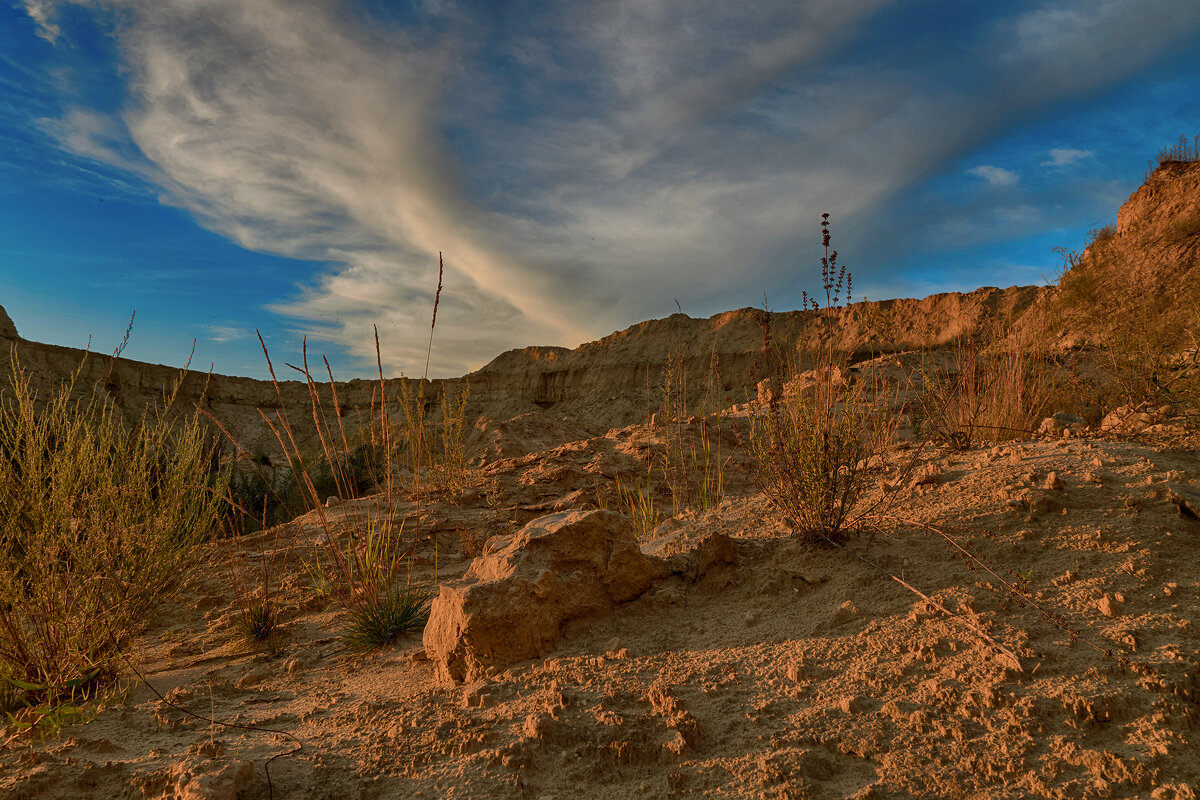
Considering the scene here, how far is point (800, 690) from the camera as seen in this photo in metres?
2.02

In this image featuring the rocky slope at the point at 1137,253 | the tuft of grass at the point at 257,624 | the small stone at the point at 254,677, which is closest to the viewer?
the small stone at the point at 254,677

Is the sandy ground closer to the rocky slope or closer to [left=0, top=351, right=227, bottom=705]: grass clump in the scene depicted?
[left=0, top=351, right=227, bottom=705]: grass clump

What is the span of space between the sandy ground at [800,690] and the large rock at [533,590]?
90 mm

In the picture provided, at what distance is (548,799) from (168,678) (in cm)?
242

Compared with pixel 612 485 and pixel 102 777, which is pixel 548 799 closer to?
pixel 102 777

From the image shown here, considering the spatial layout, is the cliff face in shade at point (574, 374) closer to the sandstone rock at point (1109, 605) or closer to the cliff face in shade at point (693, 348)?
the cliff face in shade at point (693, 348)

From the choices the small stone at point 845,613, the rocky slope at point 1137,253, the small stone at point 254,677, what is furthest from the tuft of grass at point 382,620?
the rocky slope at point 1137,253

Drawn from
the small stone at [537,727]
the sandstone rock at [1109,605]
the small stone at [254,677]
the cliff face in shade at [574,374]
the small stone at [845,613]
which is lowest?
the small stone at [254,677]

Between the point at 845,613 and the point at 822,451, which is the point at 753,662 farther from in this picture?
the point at 822,451

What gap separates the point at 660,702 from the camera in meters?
2.01

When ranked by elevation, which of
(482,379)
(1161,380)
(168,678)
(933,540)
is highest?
(482,379)

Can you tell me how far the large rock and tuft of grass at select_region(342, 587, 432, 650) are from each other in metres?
0.51

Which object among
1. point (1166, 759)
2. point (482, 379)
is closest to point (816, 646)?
point (1166, 759)

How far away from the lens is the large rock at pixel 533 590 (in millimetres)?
2486
